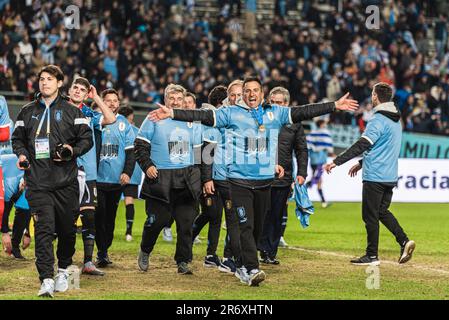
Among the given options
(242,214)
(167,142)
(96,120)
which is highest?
(96,120)

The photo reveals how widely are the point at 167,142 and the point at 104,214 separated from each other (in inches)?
52.8

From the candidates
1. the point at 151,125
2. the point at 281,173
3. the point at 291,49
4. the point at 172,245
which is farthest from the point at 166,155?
the point at 291,49

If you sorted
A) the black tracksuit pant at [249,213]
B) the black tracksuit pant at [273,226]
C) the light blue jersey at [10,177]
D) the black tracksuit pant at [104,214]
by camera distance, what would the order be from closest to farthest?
the black tracksuit pant at [249,213]
the black tracksuit pant at [104,214]
the black tracksuit pant at [273,226]
the light blue jersey at [10,177]

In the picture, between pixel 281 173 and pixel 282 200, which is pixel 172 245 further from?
pixel 281 173

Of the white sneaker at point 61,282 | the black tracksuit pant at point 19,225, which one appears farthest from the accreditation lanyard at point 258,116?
the black tracksuit pant at point 19,225

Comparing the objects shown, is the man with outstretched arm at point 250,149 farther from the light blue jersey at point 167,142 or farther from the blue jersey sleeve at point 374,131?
the blue jersey sleeve at point 374,131

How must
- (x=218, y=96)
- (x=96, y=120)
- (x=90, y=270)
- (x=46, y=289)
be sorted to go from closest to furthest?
(x=46, y=289)
(x=90, y=270)
(x=96, y=120)
(x=218, y=96)

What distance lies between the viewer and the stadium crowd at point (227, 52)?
28328mm

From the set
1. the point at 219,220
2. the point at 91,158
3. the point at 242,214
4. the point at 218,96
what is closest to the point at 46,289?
the point at 242,214

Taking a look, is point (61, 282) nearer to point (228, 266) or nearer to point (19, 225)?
point (228, 266)

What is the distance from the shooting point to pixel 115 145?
13.5 meters

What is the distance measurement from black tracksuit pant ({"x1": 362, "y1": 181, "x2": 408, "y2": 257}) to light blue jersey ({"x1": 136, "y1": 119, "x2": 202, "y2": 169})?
8.44 ft

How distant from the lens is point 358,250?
1550cm

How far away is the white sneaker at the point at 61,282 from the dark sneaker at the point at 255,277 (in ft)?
6.74
